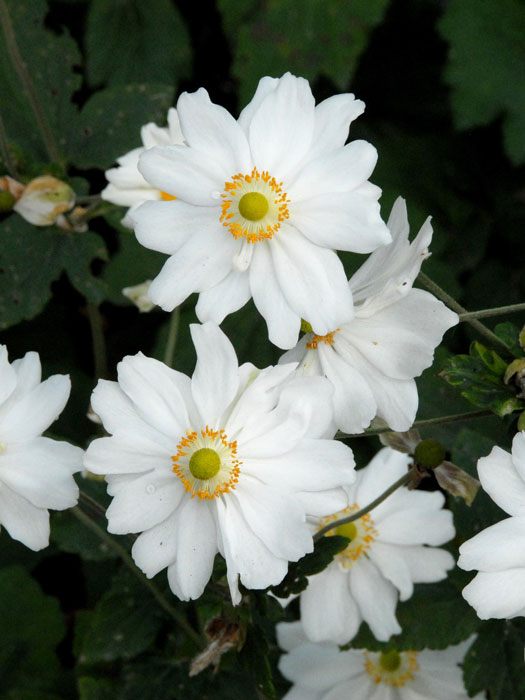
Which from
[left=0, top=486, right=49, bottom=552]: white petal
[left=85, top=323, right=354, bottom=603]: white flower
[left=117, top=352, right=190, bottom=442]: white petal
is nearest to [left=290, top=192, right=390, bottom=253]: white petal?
A: [left=85, top=323, right=354, bottom=603]: white flower

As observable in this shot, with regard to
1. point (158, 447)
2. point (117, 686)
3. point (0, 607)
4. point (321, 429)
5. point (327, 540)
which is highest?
point (321, 429)

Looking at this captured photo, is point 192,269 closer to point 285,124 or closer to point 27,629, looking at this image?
point 285,124

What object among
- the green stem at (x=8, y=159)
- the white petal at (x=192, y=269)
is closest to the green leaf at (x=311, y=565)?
the white petal at (x=192, y=269)

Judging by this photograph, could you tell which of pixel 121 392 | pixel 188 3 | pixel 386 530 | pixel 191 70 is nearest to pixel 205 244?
pixel 121 392

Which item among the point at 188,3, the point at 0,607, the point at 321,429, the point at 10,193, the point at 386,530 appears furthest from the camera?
the point at 188,3

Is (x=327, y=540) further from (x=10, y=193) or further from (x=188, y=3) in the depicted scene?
(x=188, y=3)

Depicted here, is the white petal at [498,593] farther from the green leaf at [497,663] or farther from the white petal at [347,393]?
the green leaf at [497,663]
